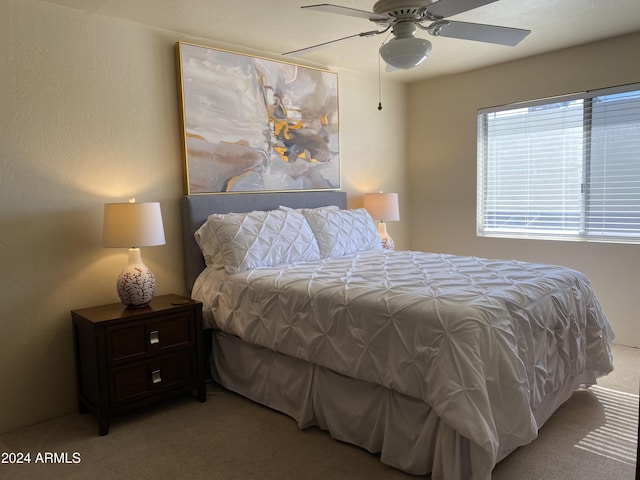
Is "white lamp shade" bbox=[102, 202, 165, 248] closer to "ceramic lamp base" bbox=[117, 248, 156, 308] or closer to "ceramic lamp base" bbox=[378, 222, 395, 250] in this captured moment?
"ceramic lamp base" bbox=[117, 248, 156, 308]

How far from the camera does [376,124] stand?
479 cm

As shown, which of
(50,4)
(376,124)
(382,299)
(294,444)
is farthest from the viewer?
(376,124)

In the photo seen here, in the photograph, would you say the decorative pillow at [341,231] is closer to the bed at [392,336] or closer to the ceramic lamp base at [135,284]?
the bed at [392,336]

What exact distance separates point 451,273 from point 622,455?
1.20 meters

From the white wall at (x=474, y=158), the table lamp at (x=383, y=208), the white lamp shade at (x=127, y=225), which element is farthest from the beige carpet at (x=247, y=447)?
the table lamp at (x=383, y=208)

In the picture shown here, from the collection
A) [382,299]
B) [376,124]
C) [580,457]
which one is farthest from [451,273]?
[376,124]

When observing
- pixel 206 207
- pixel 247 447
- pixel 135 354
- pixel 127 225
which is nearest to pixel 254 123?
pixel 206 207

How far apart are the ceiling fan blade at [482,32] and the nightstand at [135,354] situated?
2156 millimetres

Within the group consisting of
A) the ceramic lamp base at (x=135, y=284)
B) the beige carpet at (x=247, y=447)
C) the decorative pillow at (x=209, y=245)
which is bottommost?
the beige carpet at (x=247, y=447)

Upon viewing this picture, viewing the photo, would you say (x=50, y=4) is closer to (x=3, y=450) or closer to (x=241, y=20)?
(x=241, y=20)

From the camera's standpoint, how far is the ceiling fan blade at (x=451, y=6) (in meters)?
2.08

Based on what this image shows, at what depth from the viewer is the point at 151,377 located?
2.73 meters

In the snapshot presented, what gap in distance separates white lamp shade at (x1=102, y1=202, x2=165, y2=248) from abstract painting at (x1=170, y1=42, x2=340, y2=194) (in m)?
0.63

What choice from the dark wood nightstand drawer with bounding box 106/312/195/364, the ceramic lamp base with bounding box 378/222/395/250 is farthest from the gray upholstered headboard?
the ceramic lamp base with bounding box 378/222/395/250
